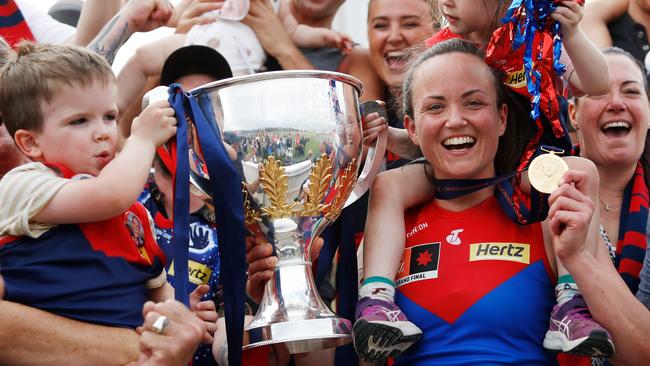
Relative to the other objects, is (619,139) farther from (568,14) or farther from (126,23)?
(126,23)

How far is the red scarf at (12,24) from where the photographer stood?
3219mm

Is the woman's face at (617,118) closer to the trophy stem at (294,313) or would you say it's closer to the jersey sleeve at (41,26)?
the trophy stem at (294,313)

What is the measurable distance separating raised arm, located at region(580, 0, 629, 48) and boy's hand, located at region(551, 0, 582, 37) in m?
1.33

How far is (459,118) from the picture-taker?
2.47m

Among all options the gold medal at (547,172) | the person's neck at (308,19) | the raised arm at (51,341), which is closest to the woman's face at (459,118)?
the gold medal at (547,172)

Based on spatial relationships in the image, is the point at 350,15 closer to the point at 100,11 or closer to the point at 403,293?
the point at 100,11

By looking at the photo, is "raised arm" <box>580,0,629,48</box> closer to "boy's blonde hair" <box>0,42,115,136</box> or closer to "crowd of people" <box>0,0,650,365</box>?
"crowd of people" <box>0,0,650,365</box>

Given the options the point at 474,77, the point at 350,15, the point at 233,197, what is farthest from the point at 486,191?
the point at 350,15

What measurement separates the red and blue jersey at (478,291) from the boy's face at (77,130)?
2.61ft

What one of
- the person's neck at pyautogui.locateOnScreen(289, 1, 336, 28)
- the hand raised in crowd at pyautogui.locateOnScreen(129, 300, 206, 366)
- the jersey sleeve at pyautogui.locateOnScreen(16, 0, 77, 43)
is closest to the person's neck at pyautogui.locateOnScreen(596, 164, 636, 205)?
the person's neck at pyautogui.locateOnScreen(289, 1, 336, 28)

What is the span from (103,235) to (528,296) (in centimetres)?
99

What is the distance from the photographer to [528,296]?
235 cm

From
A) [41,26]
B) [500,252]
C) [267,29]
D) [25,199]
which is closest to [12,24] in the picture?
[41,26]

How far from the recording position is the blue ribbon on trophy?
2.15m
